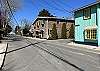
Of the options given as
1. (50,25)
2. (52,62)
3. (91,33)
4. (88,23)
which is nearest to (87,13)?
(88,23)

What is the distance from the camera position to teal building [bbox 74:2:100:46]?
92.4ft

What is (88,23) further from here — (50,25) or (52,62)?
(50,25)

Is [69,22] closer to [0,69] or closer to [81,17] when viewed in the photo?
[81,17]

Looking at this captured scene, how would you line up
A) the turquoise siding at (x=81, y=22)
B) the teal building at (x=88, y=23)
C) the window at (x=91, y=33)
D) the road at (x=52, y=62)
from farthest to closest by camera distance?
the turquoise siding at (x=81, y=22) → the window at (x=91, y=33) → the teal building at (x=88, y=23) → the road at (x=52, y=62)

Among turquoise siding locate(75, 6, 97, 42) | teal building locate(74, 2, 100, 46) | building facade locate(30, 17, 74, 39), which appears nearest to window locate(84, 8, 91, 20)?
teal building locate(74, 2, 100, 46)

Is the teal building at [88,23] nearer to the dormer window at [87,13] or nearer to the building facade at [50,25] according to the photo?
the dormer window at [87,13]

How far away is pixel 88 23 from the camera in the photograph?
3080 centimetres

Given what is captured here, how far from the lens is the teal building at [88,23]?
28.2m

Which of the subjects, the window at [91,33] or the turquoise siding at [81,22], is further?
the turquoise siding at [81,22]

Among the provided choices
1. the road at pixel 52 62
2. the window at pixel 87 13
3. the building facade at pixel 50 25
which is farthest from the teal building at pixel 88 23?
the building facade at pixel 50 25

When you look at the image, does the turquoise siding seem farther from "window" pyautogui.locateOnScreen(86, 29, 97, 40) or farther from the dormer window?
"window" pyautogui.locateOnScreen(86, 29, 97, 40)

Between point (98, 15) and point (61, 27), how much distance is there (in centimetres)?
3409

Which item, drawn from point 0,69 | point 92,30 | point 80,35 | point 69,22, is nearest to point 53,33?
point 69,22

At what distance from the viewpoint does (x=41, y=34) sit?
6469 centimetres
